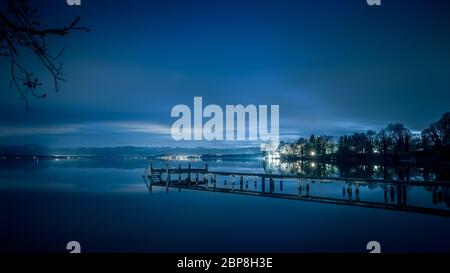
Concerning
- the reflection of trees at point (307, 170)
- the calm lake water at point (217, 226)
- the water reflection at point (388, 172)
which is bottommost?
the calm lake water at point (217, 226)

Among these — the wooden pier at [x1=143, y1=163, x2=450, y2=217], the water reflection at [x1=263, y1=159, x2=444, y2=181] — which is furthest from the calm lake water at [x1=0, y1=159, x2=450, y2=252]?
the water reflection at [x1=263, y1=159, x2=444, y2=181]

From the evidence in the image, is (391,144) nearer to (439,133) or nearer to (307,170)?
(439,133)

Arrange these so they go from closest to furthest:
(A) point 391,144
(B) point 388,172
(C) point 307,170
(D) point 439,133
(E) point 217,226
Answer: (E) point 217,226, (B) point 388,172, (C) point 307,170, (D) point 439,133, (A) point 391,144

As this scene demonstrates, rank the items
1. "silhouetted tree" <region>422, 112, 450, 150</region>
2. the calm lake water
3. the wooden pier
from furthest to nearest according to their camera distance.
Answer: "silhouetted tree" <region>422, 112, 450, 150</region> < the wooden pier < the calm lake water

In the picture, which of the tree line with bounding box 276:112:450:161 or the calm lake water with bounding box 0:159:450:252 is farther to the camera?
the tree line with bounding box 276:112:450:161

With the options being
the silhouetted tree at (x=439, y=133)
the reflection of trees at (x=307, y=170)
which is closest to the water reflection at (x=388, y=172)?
the reflection of trees at (x=307, y=170)

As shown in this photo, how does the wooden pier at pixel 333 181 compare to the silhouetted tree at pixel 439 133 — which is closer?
the wooden pier at pixel 333 181

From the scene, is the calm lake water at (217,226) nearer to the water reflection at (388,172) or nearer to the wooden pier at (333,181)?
the wooden pier at (333,181)

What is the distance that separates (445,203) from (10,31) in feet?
103

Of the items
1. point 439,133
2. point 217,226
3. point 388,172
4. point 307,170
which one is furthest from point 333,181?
point 439,133

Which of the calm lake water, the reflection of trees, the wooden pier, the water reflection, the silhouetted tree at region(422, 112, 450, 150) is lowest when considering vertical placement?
the calm lake water

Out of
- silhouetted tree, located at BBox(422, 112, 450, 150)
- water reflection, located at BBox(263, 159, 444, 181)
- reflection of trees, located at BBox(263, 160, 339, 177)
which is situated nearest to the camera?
water reflection, located at BBox(263, 159, 444, 181)

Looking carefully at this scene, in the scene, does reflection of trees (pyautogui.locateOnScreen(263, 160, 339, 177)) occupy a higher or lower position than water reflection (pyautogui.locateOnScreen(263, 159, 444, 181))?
lower

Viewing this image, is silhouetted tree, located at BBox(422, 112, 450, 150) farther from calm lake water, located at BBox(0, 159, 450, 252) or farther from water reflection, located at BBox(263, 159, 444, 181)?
calm lake water, located at BBox(0, 159, 450, 252)
